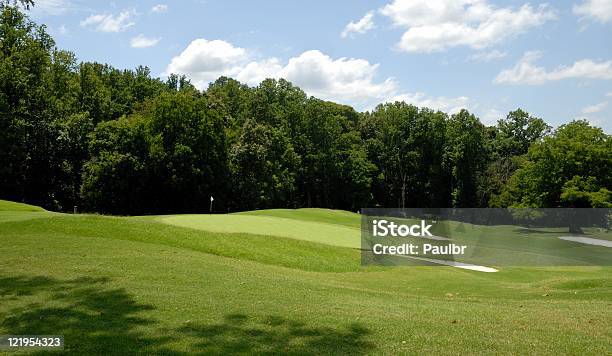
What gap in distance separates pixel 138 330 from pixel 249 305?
2714mm

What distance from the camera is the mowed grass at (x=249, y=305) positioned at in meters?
7.75

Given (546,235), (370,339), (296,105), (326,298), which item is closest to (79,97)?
(296,105)

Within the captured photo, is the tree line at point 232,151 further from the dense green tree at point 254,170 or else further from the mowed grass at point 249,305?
the mowed grass at point 249,305

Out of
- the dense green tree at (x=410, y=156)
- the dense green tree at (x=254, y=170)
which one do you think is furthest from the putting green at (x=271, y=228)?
the dense green tree at (x=410, y=156)

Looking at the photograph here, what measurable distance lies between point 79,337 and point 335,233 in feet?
71.5

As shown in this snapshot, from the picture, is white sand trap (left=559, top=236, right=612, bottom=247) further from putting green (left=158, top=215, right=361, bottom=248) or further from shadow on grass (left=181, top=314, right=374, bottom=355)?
shadow on grass (left=181, top=314, right=374, bottom=355)

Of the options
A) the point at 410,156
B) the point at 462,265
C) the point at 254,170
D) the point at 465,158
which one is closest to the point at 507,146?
the point at 465,158

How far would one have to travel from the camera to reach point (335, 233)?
28.9 m

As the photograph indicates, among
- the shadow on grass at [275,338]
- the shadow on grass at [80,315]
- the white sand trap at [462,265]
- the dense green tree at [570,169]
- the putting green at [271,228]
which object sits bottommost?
the white sand trap at [462,265]

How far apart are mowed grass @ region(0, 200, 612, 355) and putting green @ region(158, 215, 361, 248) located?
15.5ft

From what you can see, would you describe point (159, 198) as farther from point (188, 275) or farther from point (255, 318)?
point (255, 318)

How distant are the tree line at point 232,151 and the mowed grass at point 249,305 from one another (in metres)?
34.0

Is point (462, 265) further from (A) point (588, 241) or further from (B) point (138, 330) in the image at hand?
(B) point (138, 330)

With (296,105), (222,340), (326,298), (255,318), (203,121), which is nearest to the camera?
(222,340)
